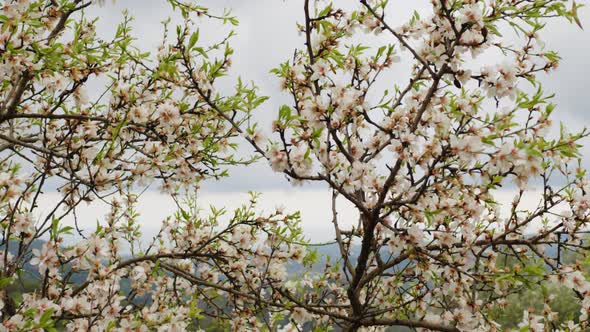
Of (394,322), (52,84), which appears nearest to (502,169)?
(394,322)

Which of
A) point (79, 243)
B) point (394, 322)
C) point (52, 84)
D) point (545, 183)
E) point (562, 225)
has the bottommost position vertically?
point (394, 322)

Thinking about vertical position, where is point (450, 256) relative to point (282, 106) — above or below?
below

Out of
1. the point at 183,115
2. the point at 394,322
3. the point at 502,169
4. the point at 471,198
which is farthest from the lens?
the point at 183,115

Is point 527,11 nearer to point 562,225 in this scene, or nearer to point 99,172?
point 562,225

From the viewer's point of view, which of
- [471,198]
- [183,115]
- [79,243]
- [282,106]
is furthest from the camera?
[183,115]

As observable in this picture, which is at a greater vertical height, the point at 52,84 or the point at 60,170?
the point at 52,84

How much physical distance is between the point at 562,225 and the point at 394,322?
5.01ft

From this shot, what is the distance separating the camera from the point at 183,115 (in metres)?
4.62

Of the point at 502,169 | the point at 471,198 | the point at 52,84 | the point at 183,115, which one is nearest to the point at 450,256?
the point at 471,198

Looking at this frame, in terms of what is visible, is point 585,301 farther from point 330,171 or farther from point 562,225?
point 330,171

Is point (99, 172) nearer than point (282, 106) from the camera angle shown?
No

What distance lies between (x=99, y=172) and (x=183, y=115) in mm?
995

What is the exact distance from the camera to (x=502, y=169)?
305cm

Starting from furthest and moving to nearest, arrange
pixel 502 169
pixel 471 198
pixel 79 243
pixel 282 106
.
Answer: pixel 79 243 → pixel 471 198 → pixel 282 106 → pixel 502 169
